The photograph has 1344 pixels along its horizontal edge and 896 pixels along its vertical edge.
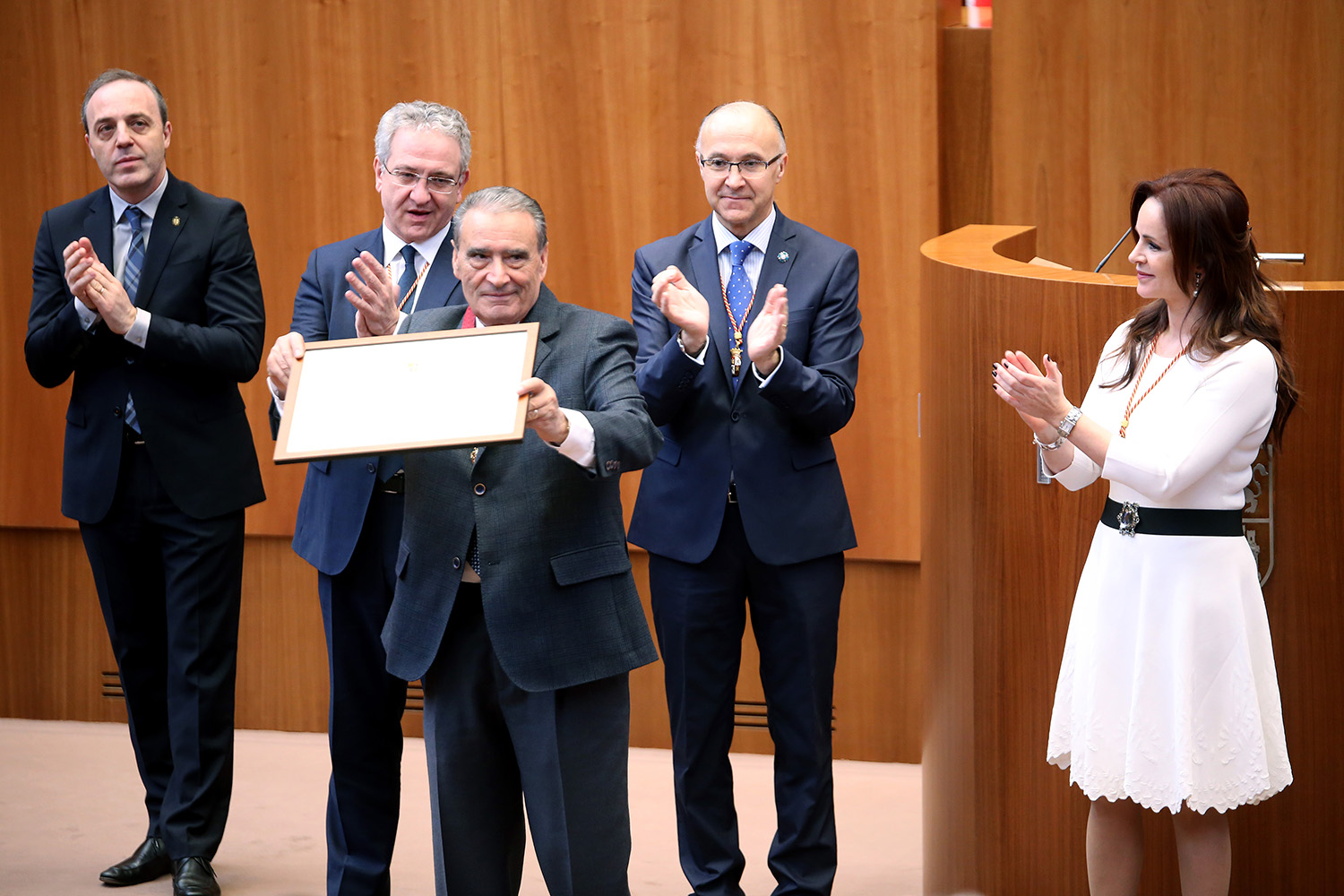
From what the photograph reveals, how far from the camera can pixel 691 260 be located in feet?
10.9

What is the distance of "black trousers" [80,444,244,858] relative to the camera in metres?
3.60

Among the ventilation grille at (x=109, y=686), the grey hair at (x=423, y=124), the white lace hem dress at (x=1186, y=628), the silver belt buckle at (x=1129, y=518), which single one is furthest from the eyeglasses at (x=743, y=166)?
the ventilation grille at (x=109, y=686)

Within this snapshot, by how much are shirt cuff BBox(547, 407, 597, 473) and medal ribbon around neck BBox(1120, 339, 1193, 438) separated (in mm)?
932

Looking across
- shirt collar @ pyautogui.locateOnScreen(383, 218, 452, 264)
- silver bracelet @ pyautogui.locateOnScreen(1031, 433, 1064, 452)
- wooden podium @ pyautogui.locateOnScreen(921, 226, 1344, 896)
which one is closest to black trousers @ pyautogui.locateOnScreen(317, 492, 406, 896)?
shirt collar @ pyautogui.locateOnScreen(383, 218, 452, 264)

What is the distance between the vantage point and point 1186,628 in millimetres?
2535

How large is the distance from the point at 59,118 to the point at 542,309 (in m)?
3.05

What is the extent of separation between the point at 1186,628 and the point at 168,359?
2310 mm

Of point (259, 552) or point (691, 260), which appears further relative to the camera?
point (259, 552)

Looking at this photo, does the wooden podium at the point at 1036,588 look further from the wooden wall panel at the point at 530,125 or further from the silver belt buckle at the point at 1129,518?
the wooden wall panel at the point at 530,125

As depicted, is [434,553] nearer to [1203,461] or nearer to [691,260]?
→ [691,260]

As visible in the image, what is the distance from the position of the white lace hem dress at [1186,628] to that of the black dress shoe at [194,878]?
214 centimetres

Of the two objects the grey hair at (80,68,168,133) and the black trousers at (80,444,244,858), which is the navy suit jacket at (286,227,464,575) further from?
the grey hair at (80,68,168,133)

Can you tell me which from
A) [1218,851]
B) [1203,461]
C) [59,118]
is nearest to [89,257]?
[59,118]

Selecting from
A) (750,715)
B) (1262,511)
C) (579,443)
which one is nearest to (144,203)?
(579,443)
